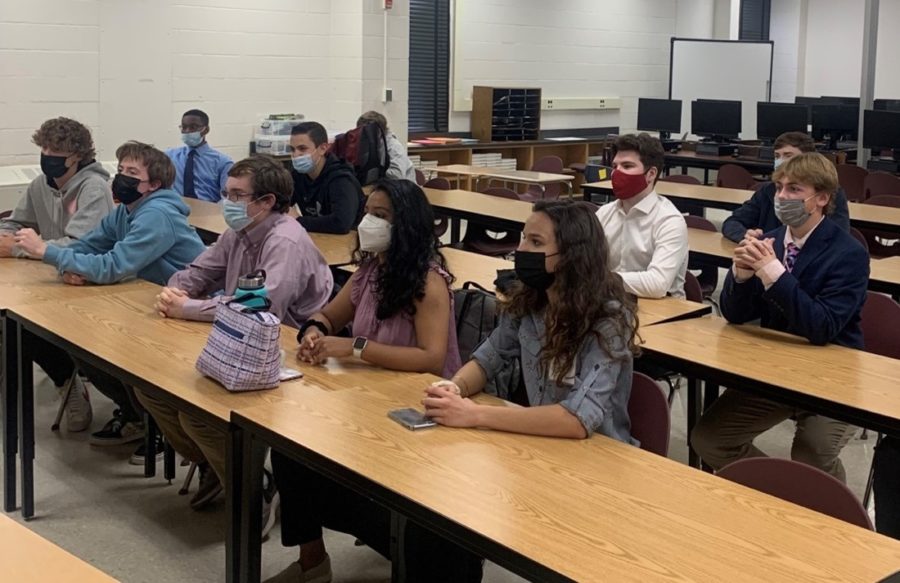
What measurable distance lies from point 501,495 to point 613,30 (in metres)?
10.7

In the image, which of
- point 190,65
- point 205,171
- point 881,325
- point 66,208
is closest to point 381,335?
point 881,325

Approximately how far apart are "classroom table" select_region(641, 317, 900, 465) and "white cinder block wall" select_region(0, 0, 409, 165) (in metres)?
5.49

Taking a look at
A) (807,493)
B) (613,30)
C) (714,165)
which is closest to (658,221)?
(807,493)

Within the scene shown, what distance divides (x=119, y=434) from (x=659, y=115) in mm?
8293

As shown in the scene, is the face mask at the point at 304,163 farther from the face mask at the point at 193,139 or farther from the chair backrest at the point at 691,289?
the chair backrest at the point at 691,289

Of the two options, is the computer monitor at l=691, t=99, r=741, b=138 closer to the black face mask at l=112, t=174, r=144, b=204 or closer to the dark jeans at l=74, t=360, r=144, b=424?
the black face mask at l=112, t=174, r=144, b=204

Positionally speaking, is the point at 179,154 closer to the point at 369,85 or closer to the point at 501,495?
the point at 369,85

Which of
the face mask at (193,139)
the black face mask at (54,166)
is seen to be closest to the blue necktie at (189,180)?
the face mask at (193,139)

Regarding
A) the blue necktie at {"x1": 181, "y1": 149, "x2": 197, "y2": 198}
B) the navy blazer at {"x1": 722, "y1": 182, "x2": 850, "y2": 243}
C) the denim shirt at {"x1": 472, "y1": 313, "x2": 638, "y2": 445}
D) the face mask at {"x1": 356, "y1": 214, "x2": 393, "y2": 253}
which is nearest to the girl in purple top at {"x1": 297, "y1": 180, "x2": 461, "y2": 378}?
the face mask at {"x1": 356, "y1": 214, "x2": 393, "y2": 253}

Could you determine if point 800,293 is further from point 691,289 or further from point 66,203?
point 66,203

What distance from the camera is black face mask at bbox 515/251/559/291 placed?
2.65m

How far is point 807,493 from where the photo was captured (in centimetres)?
213

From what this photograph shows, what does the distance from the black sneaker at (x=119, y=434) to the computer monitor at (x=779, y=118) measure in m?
7.66

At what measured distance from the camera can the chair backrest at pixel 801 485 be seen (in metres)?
2.03
